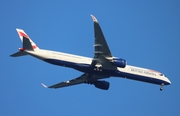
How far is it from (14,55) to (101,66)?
14.7 meters

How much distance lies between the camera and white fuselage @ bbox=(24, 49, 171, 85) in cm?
6047

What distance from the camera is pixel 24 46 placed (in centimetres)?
5756

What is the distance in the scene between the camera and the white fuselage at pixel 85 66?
60.5m

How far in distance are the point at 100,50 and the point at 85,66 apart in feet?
18.1

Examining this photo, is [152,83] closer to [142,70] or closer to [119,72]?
[142,70]

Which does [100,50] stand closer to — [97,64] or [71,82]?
[97,64]

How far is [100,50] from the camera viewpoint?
57344 mm

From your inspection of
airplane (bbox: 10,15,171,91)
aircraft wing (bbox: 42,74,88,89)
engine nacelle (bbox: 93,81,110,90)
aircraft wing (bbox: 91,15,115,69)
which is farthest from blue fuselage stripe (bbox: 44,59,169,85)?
aircraft wing (bbox: 42,74,88,89)

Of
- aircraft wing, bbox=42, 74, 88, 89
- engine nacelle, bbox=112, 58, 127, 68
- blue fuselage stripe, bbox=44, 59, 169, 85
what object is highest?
engine nacelle, bbox=112, 58, 127, 68

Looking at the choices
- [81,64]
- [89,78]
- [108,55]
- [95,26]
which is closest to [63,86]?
[89,78]

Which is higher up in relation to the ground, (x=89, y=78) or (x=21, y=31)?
(x=21, y=31)

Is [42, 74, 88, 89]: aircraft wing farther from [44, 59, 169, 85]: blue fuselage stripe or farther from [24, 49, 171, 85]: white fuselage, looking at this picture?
[24, 49, 171, 85]: white fuselage

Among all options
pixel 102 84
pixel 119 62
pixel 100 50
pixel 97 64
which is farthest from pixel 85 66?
pixel 102 84

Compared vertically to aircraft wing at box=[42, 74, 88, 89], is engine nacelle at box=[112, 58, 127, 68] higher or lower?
higher
